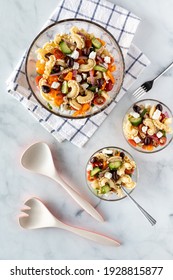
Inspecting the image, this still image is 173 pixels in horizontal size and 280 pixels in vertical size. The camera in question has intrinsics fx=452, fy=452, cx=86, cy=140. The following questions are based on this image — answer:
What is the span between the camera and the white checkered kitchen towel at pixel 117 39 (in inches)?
59.9

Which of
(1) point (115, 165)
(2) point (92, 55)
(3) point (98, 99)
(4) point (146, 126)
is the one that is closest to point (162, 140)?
(4) point (146, 126)

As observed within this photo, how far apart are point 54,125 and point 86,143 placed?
0.14m

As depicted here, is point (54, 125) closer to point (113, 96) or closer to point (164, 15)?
point (113, 96)

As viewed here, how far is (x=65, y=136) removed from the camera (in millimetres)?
1579

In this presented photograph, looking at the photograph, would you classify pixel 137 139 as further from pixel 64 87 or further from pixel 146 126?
pixel 64 87

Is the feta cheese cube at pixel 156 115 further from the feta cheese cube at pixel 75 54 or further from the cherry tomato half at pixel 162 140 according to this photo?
the feta cheese cube at pixel 75 54

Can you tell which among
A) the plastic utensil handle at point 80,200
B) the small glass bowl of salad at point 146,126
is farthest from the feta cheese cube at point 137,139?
the plastic utensil handle at point 80,200

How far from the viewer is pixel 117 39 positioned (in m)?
1.53

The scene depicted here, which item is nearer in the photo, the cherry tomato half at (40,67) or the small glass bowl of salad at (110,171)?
the cherry tomato half at (40,67)

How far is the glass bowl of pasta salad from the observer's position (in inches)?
53.5

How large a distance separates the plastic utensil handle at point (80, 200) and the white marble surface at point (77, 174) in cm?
4

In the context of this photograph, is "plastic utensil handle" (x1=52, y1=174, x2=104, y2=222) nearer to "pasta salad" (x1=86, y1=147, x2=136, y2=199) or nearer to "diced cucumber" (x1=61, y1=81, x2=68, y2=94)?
"pasta salad" (x1=86, y1=147, x2=136, y2=199)

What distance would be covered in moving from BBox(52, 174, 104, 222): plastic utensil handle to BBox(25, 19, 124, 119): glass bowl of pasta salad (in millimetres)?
Result: 273

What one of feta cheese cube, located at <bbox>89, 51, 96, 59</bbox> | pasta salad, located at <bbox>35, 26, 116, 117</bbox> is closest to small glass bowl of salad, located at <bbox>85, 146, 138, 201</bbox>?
pasta salad, located at <bbox>35, 26, 116, 117</bbox>
